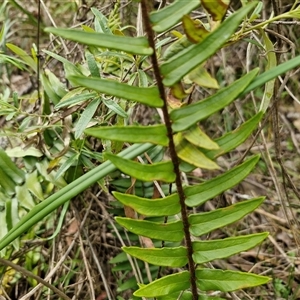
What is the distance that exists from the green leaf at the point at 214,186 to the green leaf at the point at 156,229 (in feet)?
0.17

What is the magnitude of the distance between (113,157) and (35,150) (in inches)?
23.0

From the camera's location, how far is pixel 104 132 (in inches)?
23.1

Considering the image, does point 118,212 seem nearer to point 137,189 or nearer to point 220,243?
point 137,189

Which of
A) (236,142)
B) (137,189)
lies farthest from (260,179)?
(236,142)

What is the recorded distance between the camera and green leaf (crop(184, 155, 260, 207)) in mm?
669

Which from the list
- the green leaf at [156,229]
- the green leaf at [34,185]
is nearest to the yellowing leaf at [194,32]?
the green leaf at [156,229]

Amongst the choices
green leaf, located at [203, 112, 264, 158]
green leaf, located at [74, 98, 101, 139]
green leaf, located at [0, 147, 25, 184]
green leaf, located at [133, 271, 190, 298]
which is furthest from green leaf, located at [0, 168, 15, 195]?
green leaf, located at [203, 112, 264, 158]

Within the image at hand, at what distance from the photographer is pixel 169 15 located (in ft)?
1.82

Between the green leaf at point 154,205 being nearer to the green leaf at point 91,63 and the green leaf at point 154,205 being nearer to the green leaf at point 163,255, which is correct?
the green leaf at point 163,255

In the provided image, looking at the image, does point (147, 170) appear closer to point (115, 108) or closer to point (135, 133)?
point (135, 133)

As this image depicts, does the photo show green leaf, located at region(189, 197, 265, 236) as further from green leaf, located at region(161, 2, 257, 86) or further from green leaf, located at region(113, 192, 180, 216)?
green leaf, located at region(161, 2, 257, 86)

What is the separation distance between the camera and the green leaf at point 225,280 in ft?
2.37

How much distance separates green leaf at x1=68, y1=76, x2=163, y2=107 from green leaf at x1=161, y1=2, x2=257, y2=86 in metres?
0.02

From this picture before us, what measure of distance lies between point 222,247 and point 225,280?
6 cm
